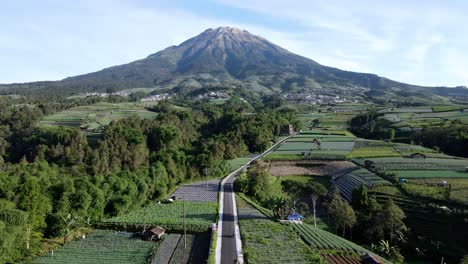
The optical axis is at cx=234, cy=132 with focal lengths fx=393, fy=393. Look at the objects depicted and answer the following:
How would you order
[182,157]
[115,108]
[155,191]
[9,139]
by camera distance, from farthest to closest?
[115,108]
[9,139]
[182,157]
[155,191]

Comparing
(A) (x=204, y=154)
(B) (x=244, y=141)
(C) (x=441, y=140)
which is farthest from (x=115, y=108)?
(C) (x=441, y=140)

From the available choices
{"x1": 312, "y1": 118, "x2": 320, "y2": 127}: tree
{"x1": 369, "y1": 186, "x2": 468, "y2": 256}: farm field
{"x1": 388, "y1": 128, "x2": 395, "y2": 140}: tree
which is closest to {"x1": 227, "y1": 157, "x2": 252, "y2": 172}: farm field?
{"x1": 369, "y1": 186, "x2": 468, "y2": 256}: farm field

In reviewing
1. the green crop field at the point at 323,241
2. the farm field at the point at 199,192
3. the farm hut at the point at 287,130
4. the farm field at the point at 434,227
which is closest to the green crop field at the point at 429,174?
the farm field at the point at 434,227

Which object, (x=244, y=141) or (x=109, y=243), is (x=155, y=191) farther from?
(x=244, y=141)

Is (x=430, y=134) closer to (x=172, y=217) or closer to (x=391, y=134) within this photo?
(x=391, y=134)

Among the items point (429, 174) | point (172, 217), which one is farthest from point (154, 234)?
point (429, 174)

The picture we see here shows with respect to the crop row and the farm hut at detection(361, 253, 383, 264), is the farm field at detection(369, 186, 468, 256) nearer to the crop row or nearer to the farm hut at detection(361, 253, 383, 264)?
the farm hut at detection(361, 253, 383, 264)
